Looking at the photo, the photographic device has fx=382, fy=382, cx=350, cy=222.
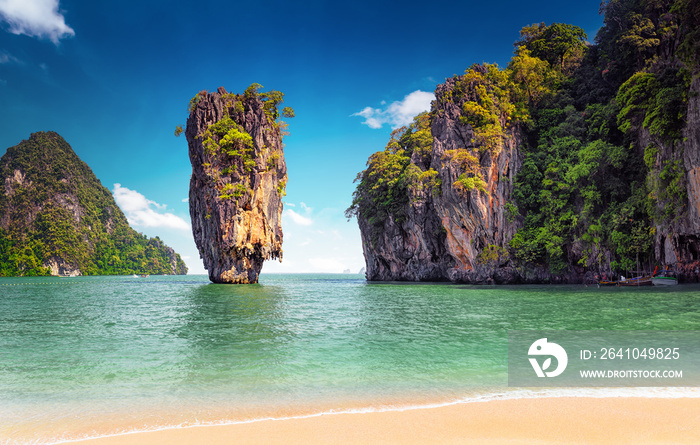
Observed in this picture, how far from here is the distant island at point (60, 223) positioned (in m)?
86.2

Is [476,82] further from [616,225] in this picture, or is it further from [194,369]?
[194,369]

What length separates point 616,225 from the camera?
25844mm

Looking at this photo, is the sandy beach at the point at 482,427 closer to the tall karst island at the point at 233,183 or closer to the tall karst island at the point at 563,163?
the tall karst island at the point at 563,163

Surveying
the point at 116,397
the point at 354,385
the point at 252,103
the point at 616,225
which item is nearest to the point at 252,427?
the point at 354,385

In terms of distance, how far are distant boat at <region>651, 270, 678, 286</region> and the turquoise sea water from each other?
37.4 feet

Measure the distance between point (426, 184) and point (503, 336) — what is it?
29.6m

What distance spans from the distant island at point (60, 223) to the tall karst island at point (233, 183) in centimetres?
6871

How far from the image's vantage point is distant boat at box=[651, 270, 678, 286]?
23.0 metres

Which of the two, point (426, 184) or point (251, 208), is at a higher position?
point (426, 184)

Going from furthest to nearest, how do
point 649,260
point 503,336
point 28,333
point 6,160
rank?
point 6,160 < point 649,260 < point 28,333 < point 503,336

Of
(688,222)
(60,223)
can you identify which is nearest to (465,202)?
(688,222)

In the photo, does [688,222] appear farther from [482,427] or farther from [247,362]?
[247,362]

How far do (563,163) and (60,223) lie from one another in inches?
4265

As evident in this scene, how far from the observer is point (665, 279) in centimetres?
2331
